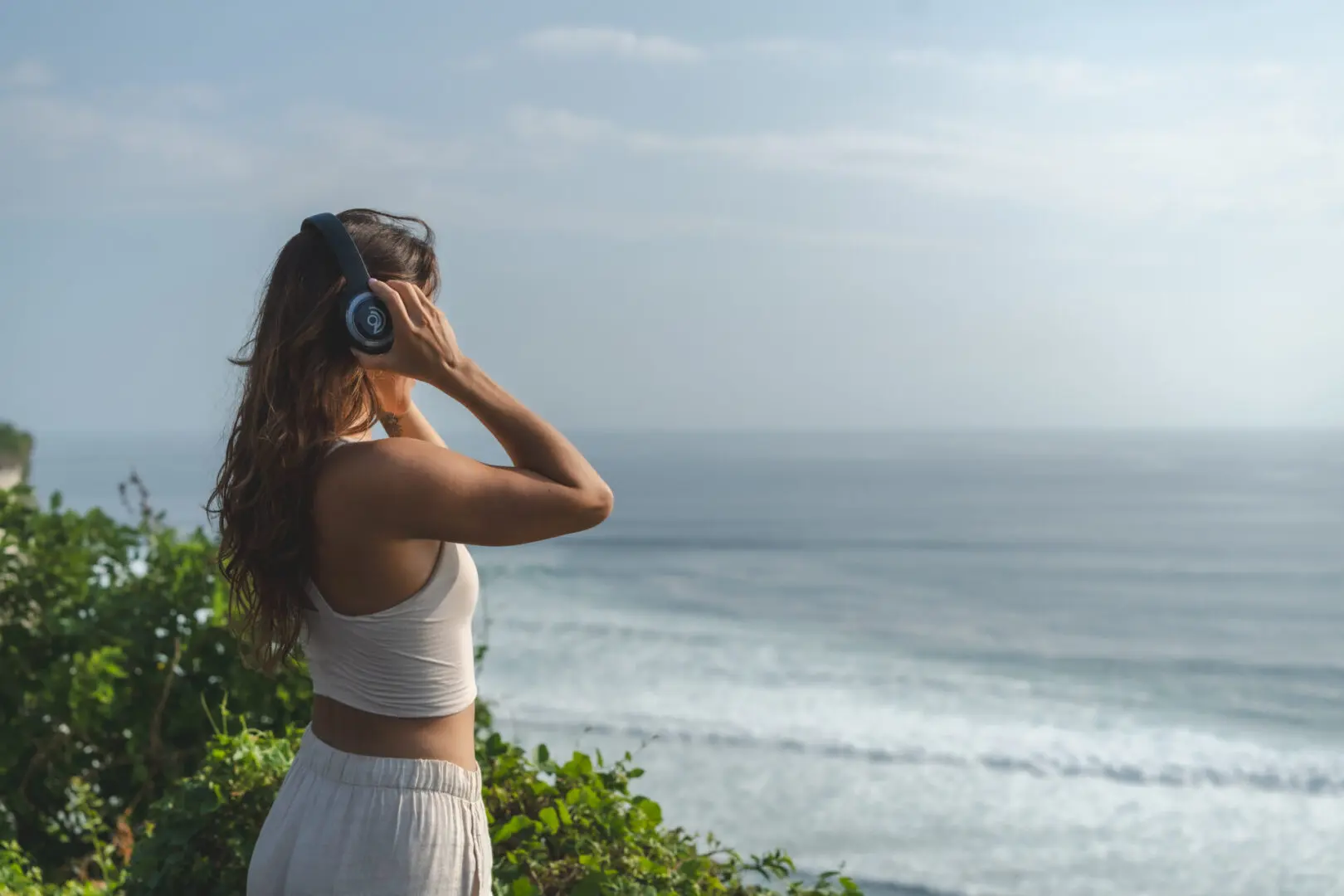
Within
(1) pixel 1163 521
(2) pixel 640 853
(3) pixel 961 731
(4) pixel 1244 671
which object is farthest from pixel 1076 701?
(1) pixel 1163 521

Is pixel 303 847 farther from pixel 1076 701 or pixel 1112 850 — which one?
pixel 1076 701

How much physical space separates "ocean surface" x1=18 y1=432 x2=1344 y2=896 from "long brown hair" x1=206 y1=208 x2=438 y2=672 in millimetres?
1136

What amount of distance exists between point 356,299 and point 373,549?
0.41m

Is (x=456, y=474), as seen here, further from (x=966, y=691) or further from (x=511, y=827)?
(x=966, y=691)

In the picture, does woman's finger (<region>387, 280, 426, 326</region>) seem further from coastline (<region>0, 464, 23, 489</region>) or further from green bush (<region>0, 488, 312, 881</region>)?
coastline (<region>0, 464, 23, 489</region>)

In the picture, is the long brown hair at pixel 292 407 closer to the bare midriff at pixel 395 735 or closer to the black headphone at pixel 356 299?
the black headphone at pixel 356 299

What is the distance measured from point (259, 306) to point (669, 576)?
28.6 metres

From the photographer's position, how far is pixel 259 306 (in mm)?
2207

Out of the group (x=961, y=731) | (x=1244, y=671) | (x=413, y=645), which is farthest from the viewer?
(x=1244, y=671)

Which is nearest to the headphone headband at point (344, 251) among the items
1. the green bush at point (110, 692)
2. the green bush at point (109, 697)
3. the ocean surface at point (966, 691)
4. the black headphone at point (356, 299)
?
the black headphone at point (356, 299)

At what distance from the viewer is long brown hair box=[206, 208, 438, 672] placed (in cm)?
207

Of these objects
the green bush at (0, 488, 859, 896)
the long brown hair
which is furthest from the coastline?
the long brown hair

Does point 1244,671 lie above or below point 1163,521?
below

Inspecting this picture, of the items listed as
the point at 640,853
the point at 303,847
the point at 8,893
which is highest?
the point at 303,847
